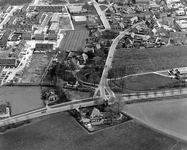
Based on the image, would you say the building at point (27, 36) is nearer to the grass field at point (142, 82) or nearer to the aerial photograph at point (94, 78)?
the aerial photograph at point (94, 78)

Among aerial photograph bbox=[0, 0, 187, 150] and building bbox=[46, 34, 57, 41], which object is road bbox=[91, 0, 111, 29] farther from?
building bbox=[46, 34, 57, 41]

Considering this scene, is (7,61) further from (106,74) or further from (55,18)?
(55,18)

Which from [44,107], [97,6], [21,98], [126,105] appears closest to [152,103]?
[126,105]

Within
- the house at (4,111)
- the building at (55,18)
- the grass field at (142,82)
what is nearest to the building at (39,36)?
the building at (55,18)

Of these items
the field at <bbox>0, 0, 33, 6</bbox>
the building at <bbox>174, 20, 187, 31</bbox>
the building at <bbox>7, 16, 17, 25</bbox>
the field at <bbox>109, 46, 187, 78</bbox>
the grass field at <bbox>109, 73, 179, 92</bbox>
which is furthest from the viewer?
the field at <bbox>0, 0, 33, 6</bbox>

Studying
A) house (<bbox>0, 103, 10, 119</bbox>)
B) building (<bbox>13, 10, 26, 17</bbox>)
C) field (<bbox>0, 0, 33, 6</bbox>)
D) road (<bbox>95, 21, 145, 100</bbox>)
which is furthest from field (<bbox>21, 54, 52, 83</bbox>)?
field (<bbox>0, 0, 33, 6</bbox>)

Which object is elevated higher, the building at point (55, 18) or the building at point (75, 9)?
the building at point (75, 9)
